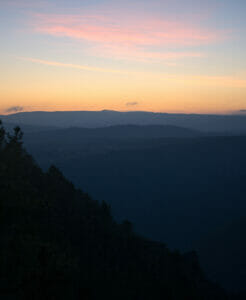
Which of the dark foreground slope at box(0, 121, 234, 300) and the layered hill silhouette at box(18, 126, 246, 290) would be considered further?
the layered hill silhouette at box(18, 126, 246, 290)

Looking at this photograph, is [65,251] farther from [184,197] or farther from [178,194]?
[178,194]

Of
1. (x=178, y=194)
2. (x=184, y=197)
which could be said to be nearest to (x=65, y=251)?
(x=184, y=197)

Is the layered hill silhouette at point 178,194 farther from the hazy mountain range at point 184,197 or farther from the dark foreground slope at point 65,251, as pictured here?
the dark foreground slope at point 65,251

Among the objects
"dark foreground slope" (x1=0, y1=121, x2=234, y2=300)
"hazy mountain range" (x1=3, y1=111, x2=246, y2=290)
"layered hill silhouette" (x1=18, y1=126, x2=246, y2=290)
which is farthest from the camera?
"layered hill silhouette" (x1=18, y1=126, x2=246, y2=290)

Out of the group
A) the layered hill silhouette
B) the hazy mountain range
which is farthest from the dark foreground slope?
the layered hill silhouette

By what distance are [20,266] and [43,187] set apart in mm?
17652

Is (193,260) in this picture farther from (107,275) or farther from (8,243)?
(8,243)

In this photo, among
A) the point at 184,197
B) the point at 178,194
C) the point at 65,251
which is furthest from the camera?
the point at 178,194

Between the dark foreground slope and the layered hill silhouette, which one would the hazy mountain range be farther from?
the dark foreground slope

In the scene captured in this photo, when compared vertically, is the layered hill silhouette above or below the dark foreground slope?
below

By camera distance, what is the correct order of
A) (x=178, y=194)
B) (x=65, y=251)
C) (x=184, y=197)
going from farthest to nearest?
(x=178, y=194) → (x=184, y=197) → (x=65, y=251)

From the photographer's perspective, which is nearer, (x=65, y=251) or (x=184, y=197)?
(x=65, y=251)

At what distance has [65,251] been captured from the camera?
56.7 feet

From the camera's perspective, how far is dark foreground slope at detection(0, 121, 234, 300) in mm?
12117
